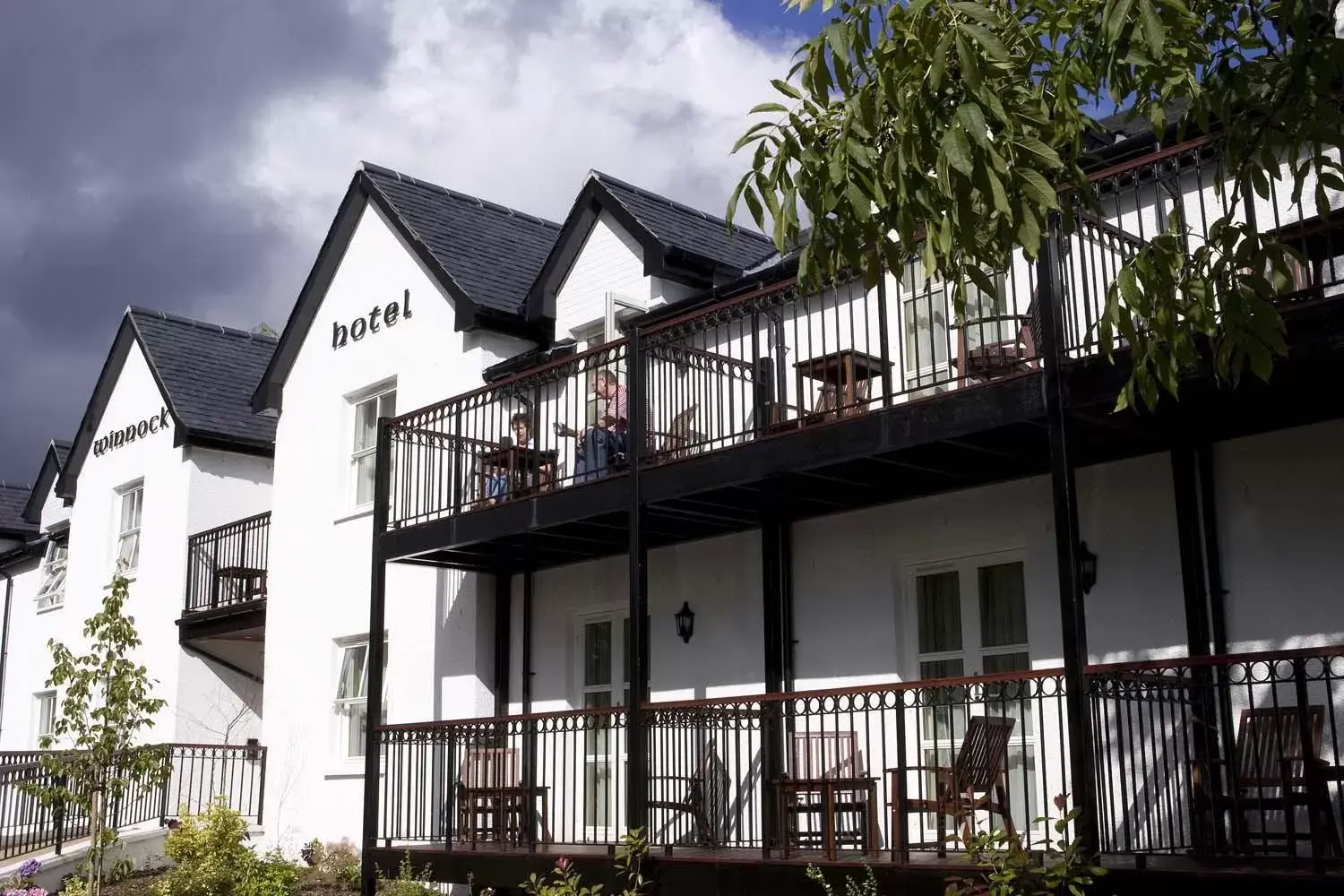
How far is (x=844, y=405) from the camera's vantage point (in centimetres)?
1130

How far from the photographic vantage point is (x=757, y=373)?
471 inches

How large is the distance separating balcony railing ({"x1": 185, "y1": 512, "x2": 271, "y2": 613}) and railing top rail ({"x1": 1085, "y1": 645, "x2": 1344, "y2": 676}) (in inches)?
544

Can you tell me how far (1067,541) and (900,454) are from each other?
2086 mm

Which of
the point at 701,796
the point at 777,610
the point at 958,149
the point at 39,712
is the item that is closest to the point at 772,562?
the point at 777,610

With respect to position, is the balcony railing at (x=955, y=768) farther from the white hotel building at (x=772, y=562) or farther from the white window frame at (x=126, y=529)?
the white window frame at (x=126, y=529)

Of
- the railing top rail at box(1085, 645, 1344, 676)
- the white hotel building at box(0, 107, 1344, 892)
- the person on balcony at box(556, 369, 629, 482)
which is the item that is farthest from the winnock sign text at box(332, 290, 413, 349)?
the railing top rail at box(1085, 645, 1344, 676)

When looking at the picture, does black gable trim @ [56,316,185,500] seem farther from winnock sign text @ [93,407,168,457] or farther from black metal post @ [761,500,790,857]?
black metal post @ [761,500,790,857]

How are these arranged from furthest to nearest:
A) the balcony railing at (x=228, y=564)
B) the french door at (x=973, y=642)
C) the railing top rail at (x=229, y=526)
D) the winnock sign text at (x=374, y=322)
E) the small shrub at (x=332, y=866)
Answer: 1. the balcony railing at (x=228, y=564)
2. the railing top rail at (x=229, y=526)
3. the winnock sign text at (x=374, y=322)
4. the small shrub at (x=332, y=866)
5. the french door at (x=973, y=642)

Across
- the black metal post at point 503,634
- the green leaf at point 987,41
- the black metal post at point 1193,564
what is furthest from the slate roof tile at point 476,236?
the green leaf at point 987,41

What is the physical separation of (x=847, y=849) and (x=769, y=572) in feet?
9.88

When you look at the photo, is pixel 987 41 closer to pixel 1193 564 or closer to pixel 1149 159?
pixel 1149 159

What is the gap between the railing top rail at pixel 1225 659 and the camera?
8.00 meters

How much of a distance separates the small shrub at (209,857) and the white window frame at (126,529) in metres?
10.6

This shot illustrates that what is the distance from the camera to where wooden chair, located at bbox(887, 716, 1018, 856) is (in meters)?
9.52
